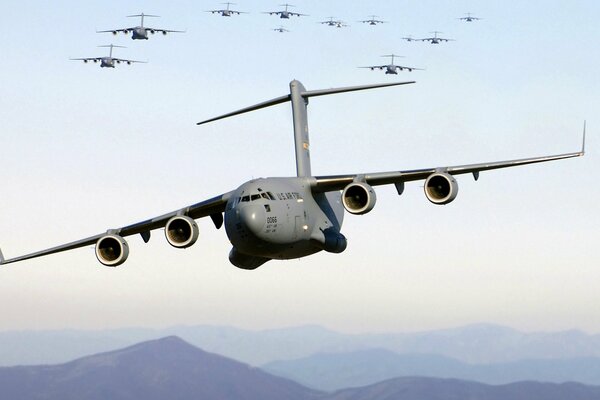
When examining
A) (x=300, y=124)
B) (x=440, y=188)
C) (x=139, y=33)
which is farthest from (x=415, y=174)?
(x=139, y=33)

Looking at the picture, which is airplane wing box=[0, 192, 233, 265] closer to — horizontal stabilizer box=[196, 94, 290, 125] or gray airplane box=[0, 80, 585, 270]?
gray airplane box=[0, 80, 585, 270]

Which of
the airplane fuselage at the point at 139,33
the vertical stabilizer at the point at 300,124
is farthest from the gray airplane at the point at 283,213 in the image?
the airplane fuselage at the point at 139,33

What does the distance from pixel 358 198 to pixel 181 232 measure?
6.38 m

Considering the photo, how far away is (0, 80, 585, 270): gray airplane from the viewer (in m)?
37.8

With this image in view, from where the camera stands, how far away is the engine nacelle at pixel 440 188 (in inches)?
1500

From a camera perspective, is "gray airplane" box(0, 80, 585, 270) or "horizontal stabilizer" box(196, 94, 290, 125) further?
"horizontal stabilizer" box(196, 94, 290, 125)

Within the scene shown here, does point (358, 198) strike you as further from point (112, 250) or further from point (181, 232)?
point (112, 250)

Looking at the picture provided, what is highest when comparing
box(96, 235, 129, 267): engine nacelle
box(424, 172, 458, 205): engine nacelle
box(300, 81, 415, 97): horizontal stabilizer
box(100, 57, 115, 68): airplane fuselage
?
box(100, 57, 115, 68): airplane fuselage

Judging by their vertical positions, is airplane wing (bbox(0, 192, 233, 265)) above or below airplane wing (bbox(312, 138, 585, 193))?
below

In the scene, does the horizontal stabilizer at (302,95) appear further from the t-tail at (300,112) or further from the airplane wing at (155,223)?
the airplane wing at (155,223)

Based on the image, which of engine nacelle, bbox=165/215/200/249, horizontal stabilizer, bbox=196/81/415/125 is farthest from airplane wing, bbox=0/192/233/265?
horizontal stabilizer, bbox=196/81/415/125

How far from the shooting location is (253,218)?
37.2 meters

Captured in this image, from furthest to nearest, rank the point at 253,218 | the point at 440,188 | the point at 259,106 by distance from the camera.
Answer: the point at 259,106, the point at 440,188, the point at 253,218

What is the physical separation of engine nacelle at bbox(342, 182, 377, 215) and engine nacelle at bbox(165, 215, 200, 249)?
5.45 meters
